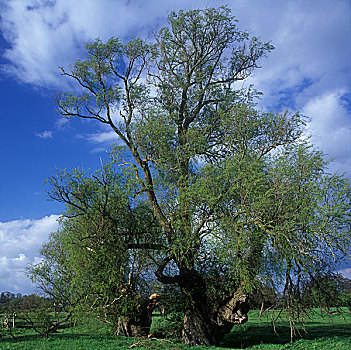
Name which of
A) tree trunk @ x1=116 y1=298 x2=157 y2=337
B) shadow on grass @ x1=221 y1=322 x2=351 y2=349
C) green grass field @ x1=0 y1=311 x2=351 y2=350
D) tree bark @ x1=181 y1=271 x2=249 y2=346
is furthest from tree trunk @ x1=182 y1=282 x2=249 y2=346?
tree trunk @ x1=116 y1=298 x2=157 y2=337

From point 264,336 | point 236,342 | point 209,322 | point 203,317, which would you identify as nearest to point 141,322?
point 203,317

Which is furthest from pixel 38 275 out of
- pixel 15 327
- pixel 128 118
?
pixel 128 118

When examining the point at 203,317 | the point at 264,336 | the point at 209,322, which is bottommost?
the point at 264,336

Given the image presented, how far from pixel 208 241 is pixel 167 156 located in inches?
212

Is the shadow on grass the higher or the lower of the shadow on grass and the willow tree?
the lower

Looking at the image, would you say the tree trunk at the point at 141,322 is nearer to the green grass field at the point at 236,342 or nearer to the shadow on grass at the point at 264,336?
the green grass field at the point at 236,342

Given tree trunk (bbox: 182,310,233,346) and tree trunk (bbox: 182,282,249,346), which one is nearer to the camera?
tree trunk (bbox: 182,282,249,346)

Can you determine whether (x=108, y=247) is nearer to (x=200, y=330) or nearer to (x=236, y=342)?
(x=200, y=330)

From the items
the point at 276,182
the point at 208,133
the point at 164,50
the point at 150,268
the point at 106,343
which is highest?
the point at 164,50

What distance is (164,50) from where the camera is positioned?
24.2 m

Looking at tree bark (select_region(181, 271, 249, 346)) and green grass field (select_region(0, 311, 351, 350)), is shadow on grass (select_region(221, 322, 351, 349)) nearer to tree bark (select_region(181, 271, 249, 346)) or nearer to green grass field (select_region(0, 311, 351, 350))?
green grass field (select_region(0, 311, 351, 350))

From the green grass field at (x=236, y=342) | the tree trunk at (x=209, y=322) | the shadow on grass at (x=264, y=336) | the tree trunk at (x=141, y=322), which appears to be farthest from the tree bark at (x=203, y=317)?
the tree trunk at (x=141, y=322)

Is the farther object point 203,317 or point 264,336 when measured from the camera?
point 264,336

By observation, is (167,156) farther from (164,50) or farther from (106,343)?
(106,343)
